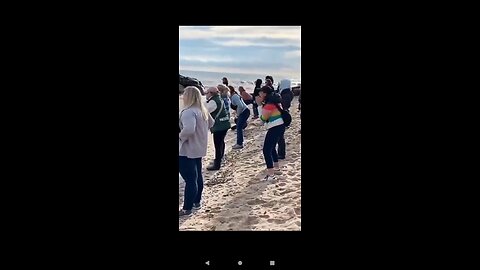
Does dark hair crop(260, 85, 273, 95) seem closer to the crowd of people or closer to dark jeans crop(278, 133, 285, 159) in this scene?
the crowd of people

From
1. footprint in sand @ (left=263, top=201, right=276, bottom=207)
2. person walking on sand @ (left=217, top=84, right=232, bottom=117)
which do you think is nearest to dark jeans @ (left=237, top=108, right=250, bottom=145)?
person walking on sand @ (left=217, top=84, right=232, bottom=117)

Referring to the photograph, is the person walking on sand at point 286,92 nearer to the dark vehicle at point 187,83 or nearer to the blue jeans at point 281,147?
the blue jeans at point 281,147

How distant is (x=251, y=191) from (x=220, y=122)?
0.42 meters

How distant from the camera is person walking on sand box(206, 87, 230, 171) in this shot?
328 centimetres

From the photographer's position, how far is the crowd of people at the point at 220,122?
321 centimetres

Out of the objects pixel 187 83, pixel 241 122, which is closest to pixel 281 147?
pixel 241 122

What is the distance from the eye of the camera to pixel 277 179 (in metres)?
3.30

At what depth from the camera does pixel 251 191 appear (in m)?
3.31

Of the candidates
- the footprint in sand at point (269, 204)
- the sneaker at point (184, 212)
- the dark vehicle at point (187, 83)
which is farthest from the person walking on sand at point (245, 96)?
the sneaker at point (184, 212)

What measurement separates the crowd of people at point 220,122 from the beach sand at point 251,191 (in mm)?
33
